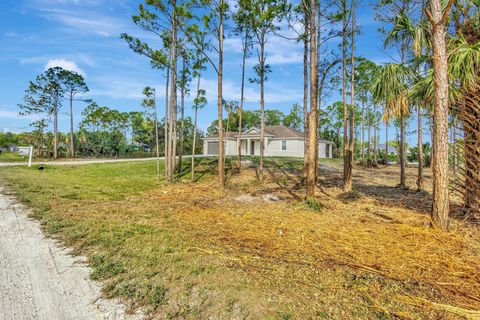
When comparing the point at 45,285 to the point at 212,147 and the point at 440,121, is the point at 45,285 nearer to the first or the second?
the point at 440,121

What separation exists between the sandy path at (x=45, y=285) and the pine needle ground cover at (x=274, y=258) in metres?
0.17

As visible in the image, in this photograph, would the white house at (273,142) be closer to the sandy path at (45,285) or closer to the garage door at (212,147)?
the garage door at (212,147)

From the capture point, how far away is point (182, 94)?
44.9 feet

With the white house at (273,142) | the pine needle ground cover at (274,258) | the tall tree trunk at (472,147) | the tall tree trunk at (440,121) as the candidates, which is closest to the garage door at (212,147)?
the white house at (273,142)

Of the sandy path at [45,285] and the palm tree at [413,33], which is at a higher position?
the palm tree at [413,33]

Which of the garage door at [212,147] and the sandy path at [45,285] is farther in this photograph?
the garage door at [212,147]

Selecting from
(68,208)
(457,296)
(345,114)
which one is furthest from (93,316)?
(345,114)

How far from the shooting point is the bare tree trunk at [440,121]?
460 centimetres

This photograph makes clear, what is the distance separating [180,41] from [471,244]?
12.0 meters

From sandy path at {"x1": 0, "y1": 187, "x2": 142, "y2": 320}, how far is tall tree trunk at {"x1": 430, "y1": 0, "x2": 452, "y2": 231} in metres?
4.92

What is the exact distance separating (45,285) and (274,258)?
255cm

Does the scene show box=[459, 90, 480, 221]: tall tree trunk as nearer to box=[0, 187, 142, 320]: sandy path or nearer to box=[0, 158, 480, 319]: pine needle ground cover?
box=[0, 158, 480, 319]: pine needle ground cover

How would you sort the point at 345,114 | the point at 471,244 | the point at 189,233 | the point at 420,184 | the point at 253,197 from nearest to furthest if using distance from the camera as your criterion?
the point at 471,244 → the point at 189,233 → the point at 253,197 → the point at 345,114 → the point at 420,184

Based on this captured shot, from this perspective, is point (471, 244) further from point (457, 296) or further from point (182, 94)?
point (182, 94)
